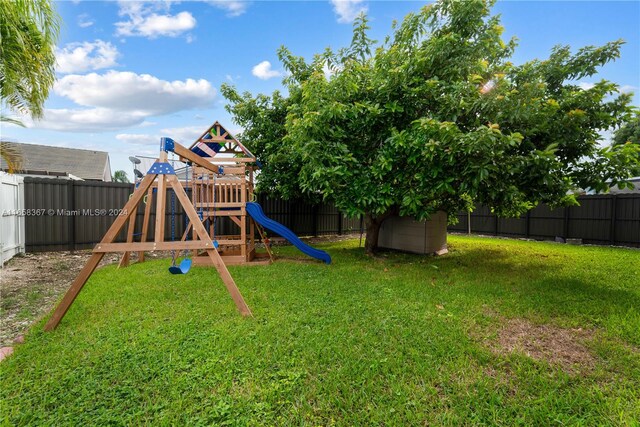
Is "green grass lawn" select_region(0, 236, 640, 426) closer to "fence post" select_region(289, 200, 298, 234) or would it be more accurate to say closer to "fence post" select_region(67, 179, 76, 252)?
"fence post" select_region(67, 179, 76, 252)

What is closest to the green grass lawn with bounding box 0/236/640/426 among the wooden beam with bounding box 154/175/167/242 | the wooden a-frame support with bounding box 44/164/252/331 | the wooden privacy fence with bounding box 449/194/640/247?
the wooden a-frame support with bounding box 44/164/252/331

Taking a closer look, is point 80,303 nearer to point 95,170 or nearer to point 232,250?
point 232,250

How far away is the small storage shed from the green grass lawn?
3203 mm

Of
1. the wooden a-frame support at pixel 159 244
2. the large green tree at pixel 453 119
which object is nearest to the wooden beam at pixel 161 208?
the wooden a-frame support at pixel 159 244

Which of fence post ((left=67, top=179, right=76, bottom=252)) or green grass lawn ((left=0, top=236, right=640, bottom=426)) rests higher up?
fence post ((left=67, top=179, right=76, bottom=252))

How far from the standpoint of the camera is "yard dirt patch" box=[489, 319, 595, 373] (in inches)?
98.0

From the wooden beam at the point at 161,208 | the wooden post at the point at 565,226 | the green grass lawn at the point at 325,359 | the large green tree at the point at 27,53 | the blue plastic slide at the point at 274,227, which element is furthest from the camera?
the wooden post at the point at 565,226

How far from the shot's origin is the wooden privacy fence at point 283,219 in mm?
7195

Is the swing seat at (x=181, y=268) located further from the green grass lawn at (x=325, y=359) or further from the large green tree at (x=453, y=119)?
the large green tree at (x=453, y=119)

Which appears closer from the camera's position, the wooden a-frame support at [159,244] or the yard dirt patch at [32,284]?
the wooden a-frame support at [159,244]

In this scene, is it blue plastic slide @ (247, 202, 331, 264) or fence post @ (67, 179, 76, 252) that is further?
fence post @ (67, 179, 76, 252)

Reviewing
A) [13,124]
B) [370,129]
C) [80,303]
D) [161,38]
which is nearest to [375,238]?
[370,129]

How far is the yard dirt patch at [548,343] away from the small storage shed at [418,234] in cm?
451

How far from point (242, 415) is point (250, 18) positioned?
6784mm
